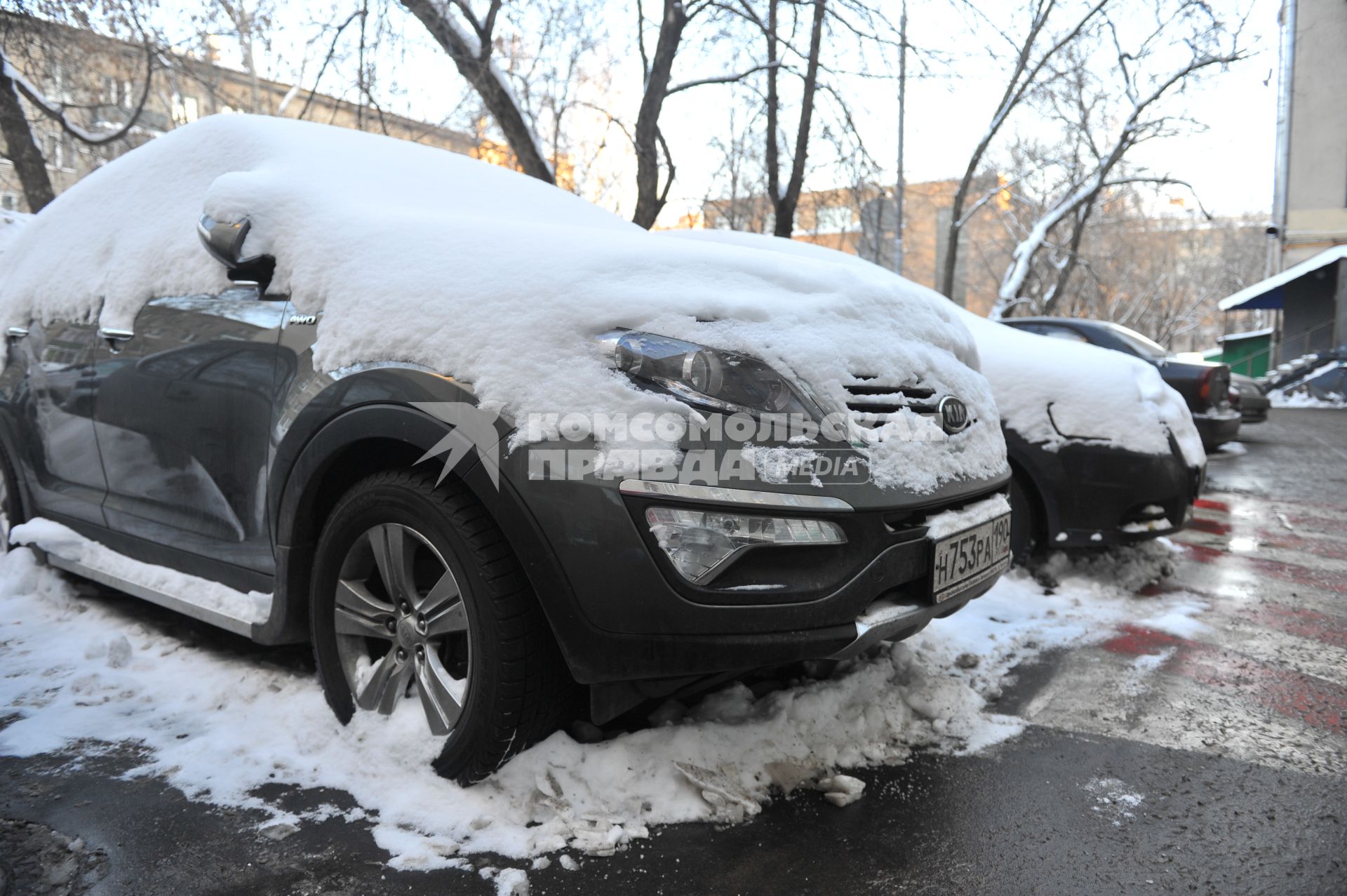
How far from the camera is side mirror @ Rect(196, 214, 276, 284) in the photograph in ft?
7.58

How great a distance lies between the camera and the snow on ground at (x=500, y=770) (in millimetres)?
1945

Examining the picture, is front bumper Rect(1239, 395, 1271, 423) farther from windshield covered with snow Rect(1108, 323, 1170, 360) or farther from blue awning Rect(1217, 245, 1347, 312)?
blue awning Rect(1217, 245, 1347, 312)

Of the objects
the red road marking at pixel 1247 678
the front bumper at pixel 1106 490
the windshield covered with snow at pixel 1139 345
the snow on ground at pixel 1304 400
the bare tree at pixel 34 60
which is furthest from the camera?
the snow on ground at pixel 1304 400

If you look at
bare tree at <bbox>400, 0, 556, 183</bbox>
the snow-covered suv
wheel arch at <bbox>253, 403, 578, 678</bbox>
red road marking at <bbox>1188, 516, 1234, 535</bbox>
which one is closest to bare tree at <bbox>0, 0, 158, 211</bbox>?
bare tree at <bbox>400, 0, 556, 183</bbox>

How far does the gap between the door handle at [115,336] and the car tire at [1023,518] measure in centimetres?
337

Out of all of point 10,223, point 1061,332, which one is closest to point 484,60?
point 10,223

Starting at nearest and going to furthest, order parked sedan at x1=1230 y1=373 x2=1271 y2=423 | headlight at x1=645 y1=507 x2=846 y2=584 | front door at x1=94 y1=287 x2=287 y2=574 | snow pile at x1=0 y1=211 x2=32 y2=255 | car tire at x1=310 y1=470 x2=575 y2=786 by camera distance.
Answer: headlight at x1=645 y1=507 x2=846 y2=584, car tire at x1=310 y1=470 x2=575 y2=786, front door at x1=94 y1=287 x2=287 y2=574, snow pile at x1=0 y1=211 x2=32 y2=255, parked sedan at x1=1230 y1=373 x2=1271 y2=423

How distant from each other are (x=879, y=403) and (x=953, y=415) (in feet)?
1.05

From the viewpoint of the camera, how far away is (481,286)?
2008 millimetres

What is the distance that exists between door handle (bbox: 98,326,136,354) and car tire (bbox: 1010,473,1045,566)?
11.1 ft

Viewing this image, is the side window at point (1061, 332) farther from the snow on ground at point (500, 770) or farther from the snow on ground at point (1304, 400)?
the snow on ground at point (1304, 400)

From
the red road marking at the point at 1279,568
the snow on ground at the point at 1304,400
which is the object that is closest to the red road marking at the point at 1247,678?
the red road marking at the point at 1279,568

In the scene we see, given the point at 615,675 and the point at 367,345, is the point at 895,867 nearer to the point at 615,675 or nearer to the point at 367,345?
the point at 615,675

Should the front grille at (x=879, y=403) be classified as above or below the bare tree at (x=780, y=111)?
below
